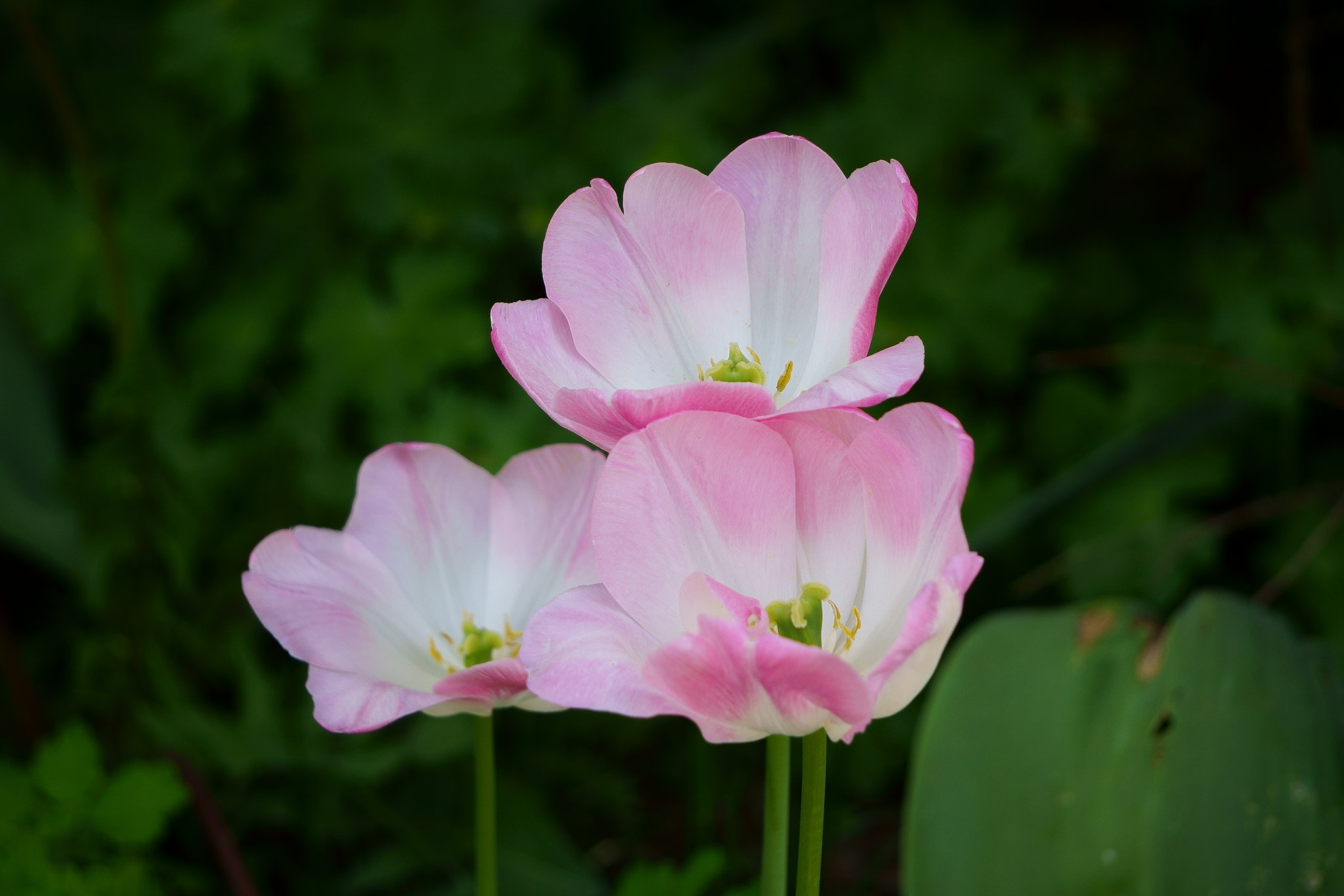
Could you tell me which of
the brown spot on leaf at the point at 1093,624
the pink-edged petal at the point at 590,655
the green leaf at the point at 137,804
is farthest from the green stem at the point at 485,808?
the brown spot on leaf at the point at 1093,624

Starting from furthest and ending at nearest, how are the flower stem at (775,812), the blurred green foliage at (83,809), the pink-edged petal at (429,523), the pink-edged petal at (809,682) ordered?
1. the blurred green foliage at (83,809)
2. the pink-edged petal at (429,523)
3. the flower stem at (775,812)
4. the pink-edged petal at (809,682)

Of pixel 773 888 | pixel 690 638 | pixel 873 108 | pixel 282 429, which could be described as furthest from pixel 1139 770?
pixel 873 108

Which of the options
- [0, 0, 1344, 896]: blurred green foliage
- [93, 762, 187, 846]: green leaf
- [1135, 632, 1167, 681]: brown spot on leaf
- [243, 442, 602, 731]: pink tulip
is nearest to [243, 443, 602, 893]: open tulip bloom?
[243, 442, 602, 731]: pink tulip

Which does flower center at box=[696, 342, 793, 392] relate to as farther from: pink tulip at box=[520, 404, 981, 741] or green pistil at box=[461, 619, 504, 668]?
green pistil at box=[461, 619, 504, 668]

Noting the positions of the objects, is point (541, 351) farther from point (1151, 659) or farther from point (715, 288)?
point (1151, 659)

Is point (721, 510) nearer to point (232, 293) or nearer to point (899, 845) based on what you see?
point (899, 845)

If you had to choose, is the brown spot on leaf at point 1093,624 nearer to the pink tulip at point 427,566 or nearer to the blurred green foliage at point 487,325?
the blurred green foliage at point 487,325

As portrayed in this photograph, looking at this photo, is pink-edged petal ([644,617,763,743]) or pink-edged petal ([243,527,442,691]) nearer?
pink-edged petal ([644,617,763,743])

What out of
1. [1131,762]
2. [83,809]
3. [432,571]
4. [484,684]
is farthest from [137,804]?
[1131,762]
